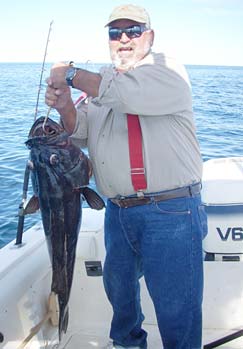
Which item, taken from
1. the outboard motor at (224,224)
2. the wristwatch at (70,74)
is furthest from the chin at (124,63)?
the outboard motor at (224,224)

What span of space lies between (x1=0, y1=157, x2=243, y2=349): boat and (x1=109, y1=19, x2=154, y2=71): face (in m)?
1.49

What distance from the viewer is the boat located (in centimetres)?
327

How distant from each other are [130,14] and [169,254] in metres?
1.39

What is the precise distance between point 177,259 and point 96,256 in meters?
1.19

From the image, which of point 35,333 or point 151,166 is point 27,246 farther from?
point 151,166

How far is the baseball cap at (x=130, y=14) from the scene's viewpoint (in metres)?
2.57

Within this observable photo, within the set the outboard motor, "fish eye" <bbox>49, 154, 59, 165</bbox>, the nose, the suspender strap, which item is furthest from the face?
the outboard motor

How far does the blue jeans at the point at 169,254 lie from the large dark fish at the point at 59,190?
35cm

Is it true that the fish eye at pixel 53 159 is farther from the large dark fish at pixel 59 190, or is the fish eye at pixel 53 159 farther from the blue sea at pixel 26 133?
the blue sea at pixel 26 133

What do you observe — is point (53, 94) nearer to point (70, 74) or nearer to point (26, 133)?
point (70, 74)

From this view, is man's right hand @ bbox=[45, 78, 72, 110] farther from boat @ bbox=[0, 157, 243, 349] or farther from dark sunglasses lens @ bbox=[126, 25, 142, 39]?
boat @ bbox=[0, 157, 243, 349]

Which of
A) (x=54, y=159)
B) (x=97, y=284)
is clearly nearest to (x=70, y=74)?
(x=54, y=159)

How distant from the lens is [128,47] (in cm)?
263

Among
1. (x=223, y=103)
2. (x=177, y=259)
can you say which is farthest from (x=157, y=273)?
(x=223, y=103)
